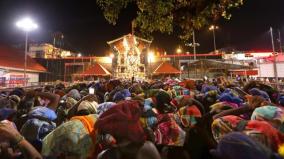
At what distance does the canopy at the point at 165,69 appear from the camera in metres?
40.1

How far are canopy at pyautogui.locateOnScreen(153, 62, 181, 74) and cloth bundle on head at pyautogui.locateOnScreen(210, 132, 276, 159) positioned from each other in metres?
37.6

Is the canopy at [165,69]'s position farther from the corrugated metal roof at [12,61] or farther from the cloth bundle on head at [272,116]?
the cloth bundle on head at [272,116]

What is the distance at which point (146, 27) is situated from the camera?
28.2 ft

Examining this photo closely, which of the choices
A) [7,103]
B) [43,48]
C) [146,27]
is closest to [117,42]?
[43,48]

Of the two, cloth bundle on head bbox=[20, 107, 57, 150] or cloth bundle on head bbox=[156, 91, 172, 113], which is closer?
cloth bundle on head bbox=[20, 107, 57, 150]

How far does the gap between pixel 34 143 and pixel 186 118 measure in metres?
2.43

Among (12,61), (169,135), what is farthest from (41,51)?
(169,135)

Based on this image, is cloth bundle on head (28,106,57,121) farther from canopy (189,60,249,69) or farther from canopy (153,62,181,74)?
canopy (153,62,181,74)

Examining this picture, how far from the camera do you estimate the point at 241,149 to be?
186 cm

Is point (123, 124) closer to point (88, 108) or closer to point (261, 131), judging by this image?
point (261, 131)

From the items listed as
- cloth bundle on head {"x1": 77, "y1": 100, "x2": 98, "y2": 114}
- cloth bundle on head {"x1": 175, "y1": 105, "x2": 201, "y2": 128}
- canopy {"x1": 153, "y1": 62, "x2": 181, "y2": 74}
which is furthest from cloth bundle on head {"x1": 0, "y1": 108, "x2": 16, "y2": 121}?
canopy {"x1": 153, "y1": 62, "x2": 181, "y2": 74}

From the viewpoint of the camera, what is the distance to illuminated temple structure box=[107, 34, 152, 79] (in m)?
40.1

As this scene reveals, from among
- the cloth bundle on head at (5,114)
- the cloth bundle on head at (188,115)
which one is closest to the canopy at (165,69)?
the cloth bundle on head at (188,115)

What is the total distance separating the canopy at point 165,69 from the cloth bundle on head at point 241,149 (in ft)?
123
